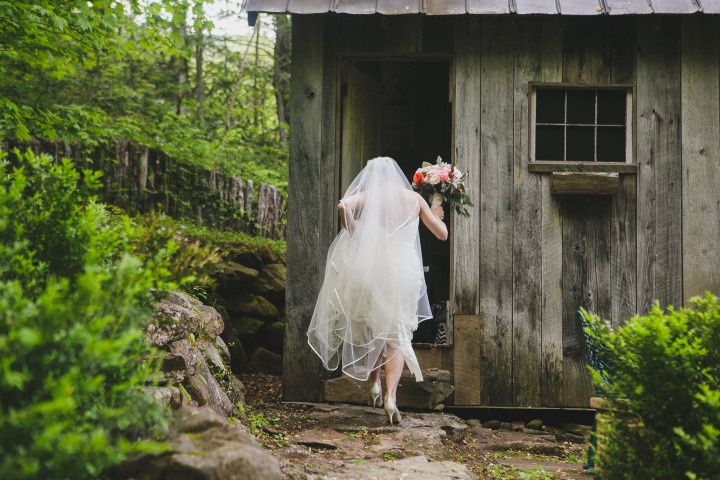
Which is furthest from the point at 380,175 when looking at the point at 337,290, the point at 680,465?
the point at 680,465

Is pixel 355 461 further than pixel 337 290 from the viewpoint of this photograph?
No

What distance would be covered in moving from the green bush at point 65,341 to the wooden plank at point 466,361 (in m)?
3.84

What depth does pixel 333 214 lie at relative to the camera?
7109mm

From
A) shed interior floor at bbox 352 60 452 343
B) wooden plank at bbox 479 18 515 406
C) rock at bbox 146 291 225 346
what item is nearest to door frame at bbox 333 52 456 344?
wooden plank at bbox 479 18 515 406

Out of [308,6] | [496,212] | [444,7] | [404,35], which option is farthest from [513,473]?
[308,6]

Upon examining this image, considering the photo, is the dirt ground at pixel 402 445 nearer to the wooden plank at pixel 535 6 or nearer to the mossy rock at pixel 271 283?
the mossy rock at pixel 271 283

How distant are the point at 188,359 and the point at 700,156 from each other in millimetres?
5050

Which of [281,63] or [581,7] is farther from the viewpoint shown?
[281,63]

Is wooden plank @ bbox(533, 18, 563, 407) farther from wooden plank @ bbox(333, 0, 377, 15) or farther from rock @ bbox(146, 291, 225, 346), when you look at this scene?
rock @ bbox(146, 291, 225, 346)

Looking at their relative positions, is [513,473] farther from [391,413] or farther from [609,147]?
[609,147]

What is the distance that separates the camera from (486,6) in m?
6.76

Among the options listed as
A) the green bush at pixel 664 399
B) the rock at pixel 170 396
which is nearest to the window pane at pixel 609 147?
the green bush at pixel 664 399

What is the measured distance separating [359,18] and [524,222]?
2484 mm

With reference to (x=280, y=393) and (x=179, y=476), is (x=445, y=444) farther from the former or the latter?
(x=179, y=476)
